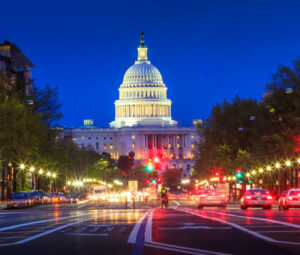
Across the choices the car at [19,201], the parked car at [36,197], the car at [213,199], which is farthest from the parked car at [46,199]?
the car at [213,199]

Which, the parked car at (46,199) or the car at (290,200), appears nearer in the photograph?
the car at (290,200)

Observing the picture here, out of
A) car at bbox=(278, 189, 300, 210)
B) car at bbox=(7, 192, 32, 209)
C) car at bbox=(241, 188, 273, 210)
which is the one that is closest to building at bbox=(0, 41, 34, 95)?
car at bbox=(7, 192, 32, 209)

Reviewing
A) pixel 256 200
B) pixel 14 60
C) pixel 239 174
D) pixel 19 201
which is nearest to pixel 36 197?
pixel 19 201

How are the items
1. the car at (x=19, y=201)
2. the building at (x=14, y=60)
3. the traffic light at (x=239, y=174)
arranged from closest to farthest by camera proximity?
1. the car at (x=19, y=201)
2. the traffic light at (x=239, y=174)
3. the building at (x=14, y=60)

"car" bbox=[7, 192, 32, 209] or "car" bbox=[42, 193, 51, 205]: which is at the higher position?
"car" bbox=[42, 193, 51, 205]

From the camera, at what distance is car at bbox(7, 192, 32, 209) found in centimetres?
6238

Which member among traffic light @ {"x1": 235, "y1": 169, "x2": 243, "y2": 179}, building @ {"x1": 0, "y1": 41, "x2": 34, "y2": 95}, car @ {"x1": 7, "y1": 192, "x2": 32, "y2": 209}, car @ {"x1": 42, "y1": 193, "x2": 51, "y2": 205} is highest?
building @ {"x1": 0, "y1": 41, "x2": 34, "y2": 95}

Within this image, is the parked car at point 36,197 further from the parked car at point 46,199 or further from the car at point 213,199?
the car at point 213,199

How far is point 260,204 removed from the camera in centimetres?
5153

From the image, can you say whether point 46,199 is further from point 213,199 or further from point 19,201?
point 213,199

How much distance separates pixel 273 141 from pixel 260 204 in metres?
20.4

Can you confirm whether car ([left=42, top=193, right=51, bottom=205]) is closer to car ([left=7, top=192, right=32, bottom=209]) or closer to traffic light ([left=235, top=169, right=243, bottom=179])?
car ([left=7, top=192, right=32, bottom=209])

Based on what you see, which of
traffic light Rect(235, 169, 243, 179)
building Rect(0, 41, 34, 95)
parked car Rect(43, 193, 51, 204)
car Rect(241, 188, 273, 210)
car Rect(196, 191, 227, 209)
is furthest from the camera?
building Rect(0, 41, 34, 95)

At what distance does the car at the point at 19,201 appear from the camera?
62381mm
